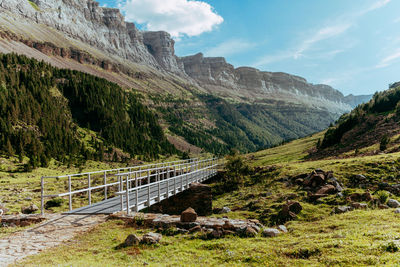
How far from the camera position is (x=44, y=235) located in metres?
10.1

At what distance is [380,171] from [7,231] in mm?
26039

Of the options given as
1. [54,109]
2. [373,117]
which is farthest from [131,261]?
[54,109]

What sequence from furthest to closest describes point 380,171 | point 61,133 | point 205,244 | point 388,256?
point 61,133 → point 380,171 → point 205,244 → point 388,256

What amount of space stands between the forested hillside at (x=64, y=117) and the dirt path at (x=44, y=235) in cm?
6582

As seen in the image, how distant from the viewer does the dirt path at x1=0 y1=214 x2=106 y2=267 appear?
8.36 metres

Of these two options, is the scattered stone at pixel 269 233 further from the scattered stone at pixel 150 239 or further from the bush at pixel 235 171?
the bush at pixel 235 171

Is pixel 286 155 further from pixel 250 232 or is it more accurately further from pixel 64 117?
pixel 64 117

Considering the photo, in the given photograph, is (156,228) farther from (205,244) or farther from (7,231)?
(7,231)

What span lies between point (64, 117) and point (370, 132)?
111m

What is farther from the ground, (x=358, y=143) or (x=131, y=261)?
(x=358, y=143)

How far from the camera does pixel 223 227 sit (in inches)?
412

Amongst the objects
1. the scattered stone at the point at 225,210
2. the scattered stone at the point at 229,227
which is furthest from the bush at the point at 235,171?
the scattered stone at the point at 229,227

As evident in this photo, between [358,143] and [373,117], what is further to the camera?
[373,117]

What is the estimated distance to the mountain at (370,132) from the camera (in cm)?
3272
